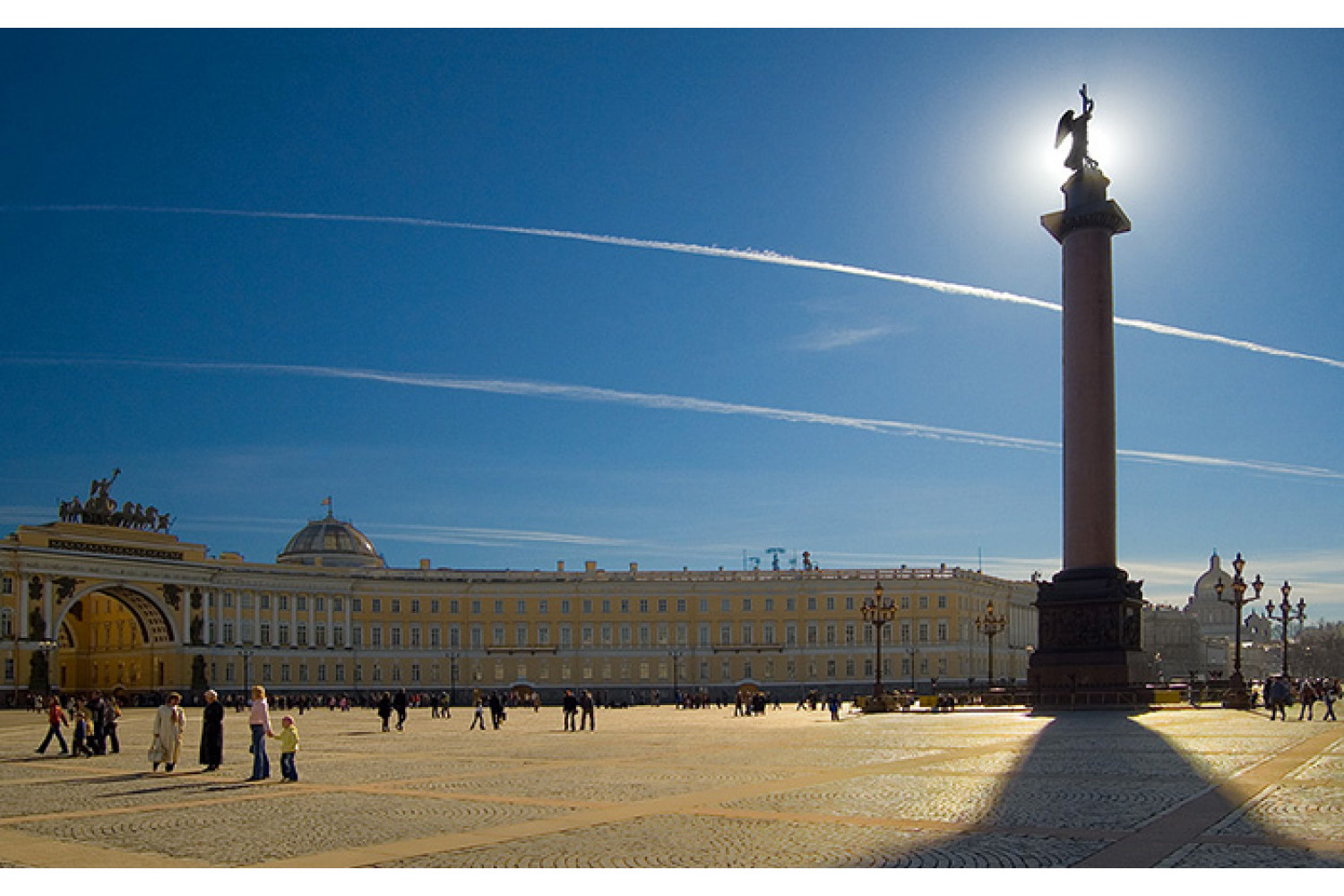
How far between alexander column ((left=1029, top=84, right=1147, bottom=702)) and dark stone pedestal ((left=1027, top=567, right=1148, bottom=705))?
0.11 ft

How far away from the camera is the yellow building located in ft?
362

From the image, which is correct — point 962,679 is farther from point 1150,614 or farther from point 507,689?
point 1150,614

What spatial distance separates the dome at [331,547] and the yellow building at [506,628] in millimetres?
184

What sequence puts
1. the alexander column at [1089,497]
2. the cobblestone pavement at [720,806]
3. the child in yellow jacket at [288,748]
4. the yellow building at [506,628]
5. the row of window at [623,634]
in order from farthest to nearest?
the row of window at [623,634]
the yellow building at [506,628]
the alexander column at [1089,497]
the child in yellow jacket at [288,748]
the cobblestone pavement at [720,806]

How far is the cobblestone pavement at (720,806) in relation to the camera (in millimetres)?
12789

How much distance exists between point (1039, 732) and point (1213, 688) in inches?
1126

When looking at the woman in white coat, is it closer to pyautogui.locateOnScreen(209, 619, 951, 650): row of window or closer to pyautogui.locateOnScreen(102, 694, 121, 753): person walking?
pyautogui.locateOnScreen(102, 694, 121, 753): person walking

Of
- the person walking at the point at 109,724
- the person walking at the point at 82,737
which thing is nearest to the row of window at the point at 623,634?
the person walking at the point at 109,724

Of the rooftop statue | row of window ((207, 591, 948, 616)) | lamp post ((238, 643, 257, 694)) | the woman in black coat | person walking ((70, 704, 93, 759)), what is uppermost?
the rooftop statue

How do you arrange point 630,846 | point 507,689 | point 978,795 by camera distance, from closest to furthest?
point 630,846 → point 978,795 → point 507,689

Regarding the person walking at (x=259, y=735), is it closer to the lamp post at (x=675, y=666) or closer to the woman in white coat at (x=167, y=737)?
the woman in white coat at (x=167, y=737)

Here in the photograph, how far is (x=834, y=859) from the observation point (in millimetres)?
12203

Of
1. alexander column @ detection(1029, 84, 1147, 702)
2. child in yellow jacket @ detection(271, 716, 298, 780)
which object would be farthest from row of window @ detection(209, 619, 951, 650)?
child in yellow jacket @ detection(271, 716, 298, 780)
